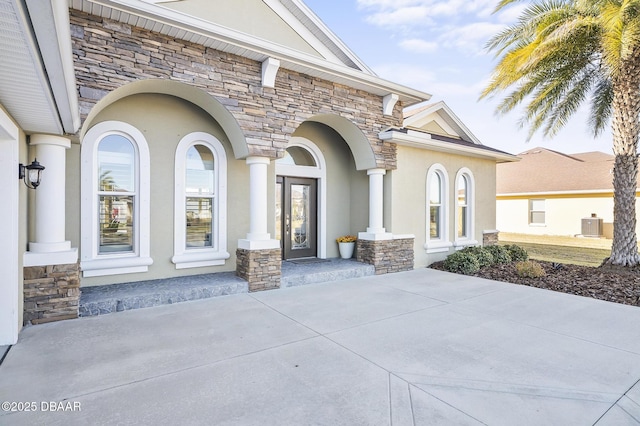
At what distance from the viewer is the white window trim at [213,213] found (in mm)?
7398

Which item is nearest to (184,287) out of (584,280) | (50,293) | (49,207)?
(50,293)

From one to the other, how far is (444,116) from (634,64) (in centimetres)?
491

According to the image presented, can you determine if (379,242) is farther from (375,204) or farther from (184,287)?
(184,287)

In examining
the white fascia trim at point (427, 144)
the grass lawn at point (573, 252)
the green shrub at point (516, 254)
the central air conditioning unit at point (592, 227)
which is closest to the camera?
the white fascia trim at point (427, 144)

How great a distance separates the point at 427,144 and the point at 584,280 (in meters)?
5.04

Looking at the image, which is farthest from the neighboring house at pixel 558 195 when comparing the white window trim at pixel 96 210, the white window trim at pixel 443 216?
the white window trim at pixel 96 210

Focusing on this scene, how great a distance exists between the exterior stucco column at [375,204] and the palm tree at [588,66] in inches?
156

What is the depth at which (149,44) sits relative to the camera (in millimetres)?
6121

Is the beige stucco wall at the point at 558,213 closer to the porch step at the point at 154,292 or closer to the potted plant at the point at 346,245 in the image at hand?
the potted plant at the point at 346,245

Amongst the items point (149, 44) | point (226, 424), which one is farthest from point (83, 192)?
point (226, 424)

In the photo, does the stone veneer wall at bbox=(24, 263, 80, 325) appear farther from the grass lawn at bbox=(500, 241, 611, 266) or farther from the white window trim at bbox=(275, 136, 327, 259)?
the grass lawn at bbox=(500, 241, 611, 266)

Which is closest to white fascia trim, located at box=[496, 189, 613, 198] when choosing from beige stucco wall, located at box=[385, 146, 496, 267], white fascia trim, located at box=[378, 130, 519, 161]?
white fascia trim, located at box=[378, 130, 519, 161]

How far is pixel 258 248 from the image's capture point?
7.31 metres

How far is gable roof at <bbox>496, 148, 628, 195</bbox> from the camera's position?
21000 millimetres
